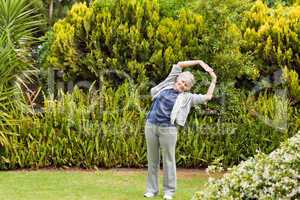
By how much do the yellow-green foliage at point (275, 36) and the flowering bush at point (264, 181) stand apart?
22.1ft

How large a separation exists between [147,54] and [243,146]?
2.30 metres

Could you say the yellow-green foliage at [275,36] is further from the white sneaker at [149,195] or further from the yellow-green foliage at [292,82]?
the white sneaker at [149,195]

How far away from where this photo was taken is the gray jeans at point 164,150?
28.3ft

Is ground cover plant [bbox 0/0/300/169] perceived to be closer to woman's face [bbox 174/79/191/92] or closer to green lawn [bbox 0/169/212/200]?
green lawn [bbox 0/169/212/200]

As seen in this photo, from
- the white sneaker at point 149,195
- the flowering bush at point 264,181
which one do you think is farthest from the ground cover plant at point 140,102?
the flowering bush at point 264,181

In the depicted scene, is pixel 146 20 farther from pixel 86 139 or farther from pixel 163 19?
pixel 86 139

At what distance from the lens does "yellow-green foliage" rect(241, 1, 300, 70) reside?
11.7 m

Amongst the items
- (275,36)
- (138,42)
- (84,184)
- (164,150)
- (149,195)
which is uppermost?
(275,36)

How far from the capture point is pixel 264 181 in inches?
186

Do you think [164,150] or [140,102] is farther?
[140,102]

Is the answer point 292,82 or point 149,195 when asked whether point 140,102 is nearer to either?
point 292,82

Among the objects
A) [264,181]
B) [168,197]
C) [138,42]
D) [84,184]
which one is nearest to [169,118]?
[168,197]

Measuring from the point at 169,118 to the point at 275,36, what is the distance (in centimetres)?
402

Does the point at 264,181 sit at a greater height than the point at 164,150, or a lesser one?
greater
